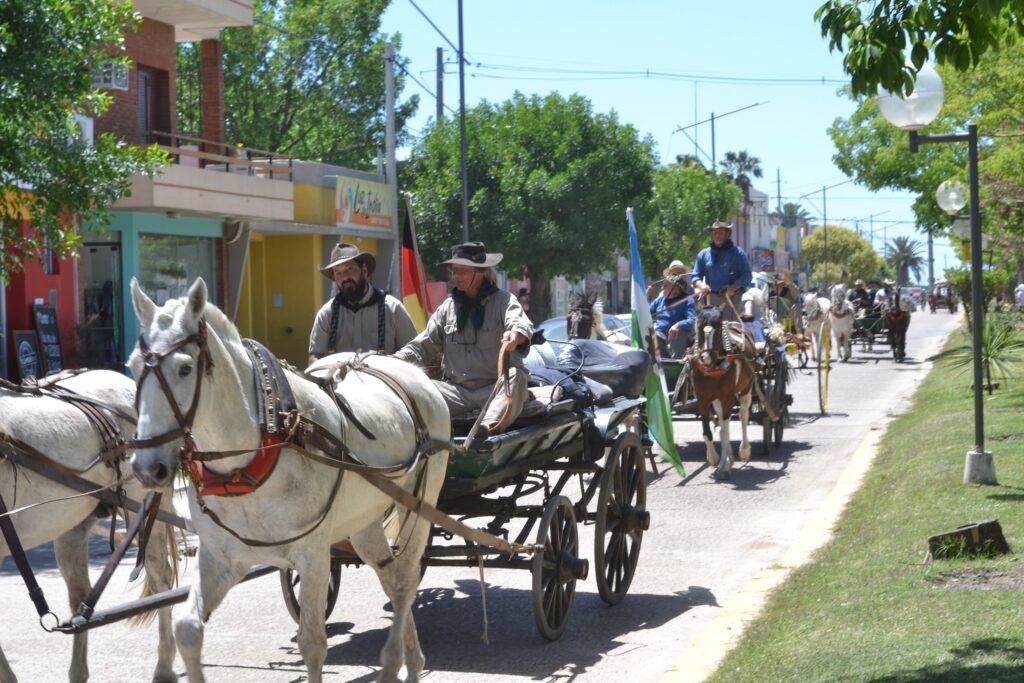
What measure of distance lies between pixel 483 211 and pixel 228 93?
14003mm

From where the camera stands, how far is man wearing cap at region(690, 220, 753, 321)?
15320 millimetres

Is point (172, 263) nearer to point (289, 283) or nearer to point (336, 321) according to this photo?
point (289, 283)

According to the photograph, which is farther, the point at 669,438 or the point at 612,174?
the point at 612,174

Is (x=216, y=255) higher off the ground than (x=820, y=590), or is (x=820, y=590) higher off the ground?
(x=216, y=255)

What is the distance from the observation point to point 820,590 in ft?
27.9

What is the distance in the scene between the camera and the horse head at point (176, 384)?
488cm

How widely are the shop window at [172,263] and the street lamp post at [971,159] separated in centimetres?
1675

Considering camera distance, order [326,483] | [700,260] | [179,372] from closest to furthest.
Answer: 1. [179,372]
2. [326,483]
3. [700,260]

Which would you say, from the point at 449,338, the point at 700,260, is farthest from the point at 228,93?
the point at 449,338

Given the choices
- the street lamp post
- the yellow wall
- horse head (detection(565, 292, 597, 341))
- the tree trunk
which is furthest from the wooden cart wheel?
the tree trunk

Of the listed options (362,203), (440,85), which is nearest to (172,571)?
(362,203)

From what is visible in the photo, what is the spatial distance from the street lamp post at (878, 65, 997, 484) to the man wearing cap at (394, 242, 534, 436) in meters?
4.38

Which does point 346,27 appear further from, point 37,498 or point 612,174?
point 37,498

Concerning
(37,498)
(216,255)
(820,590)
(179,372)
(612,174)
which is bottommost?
(820,590)
